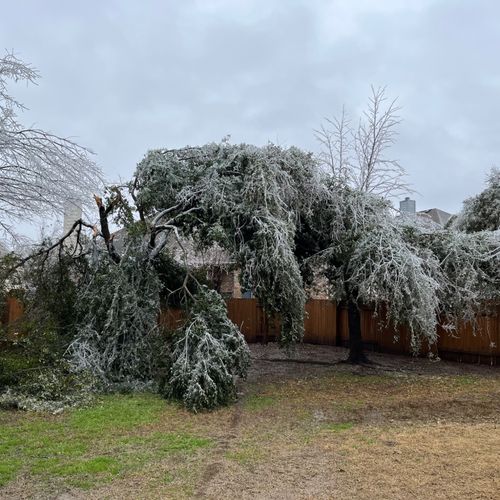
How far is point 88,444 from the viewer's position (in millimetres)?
6004

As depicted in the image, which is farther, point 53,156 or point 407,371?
point 407,371

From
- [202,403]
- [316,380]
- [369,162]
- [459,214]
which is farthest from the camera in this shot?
[369,162]

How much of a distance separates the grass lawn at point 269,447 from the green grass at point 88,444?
12 millimetres

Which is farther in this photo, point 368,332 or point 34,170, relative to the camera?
point 368,332

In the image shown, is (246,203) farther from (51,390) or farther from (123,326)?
(51,390)

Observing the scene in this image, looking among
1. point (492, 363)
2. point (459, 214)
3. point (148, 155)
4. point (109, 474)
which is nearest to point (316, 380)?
point (492, 363)

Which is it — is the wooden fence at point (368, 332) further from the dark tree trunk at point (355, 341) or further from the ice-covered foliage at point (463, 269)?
the ice-covered foliage at point (463, 269)

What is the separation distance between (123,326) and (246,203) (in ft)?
10.1

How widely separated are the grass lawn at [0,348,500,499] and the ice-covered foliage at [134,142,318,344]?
1891 mm

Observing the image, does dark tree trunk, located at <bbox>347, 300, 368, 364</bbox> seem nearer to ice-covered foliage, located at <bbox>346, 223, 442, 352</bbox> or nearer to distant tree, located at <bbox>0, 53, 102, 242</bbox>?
ice-covered foliage, located at <bbox>346, 223, 442, 352</bbox>

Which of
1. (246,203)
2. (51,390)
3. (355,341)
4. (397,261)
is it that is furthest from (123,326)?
(355,341)

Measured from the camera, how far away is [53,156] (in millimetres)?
7043

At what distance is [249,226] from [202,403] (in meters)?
3.40

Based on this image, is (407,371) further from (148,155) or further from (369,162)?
(369,162)
